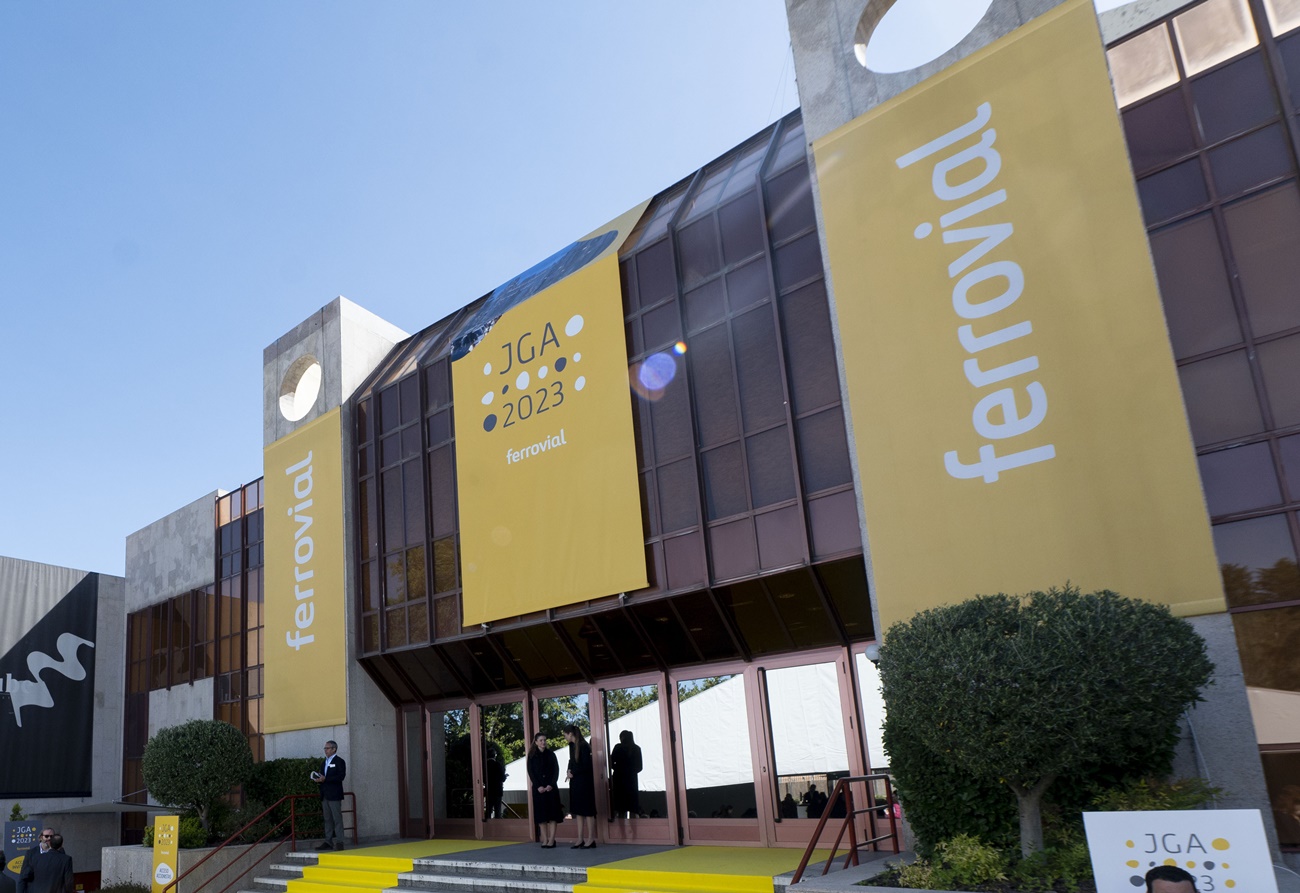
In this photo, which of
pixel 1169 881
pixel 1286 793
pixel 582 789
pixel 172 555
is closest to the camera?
pixel 1169 881

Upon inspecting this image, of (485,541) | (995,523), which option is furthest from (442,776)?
(995,523)

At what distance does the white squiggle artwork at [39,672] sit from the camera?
23.4 m

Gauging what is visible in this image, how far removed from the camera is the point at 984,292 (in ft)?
33.6

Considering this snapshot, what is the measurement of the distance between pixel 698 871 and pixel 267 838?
8763mm

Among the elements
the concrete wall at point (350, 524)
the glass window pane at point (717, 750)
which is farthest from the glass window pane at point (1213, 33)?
the concrete wall at point (350, 524)

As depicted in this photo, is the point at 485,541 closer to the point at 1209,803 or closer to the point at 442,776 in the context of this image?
the point at 442,776

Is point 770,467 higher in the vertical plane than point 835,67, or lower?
lower

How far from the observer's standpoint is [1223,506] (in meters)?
8.63

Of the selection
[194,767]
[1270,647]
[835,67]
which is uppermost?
[835,67]

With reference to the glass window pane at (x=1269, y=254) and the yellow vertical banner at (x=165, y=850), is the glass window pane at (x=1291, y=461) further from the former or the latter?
the yellow vertical banner at (x=165, y=850)

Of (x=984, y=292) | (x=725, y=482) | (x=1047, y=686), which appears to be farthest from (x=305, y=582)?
(x=1047, y=686)

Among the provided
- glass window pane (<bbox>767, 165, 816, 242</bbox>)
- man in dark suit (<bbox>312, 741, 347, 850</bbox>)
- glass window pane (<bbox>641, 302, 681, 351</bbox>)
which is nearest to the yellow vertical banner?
man in dark suit (<bbox>312, 741, 347, 850</bbox>)

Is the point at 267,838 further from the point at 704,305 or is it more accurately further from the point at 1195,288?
the point at 1195,288

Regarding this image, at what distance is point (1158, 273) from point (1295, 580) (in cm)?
297
